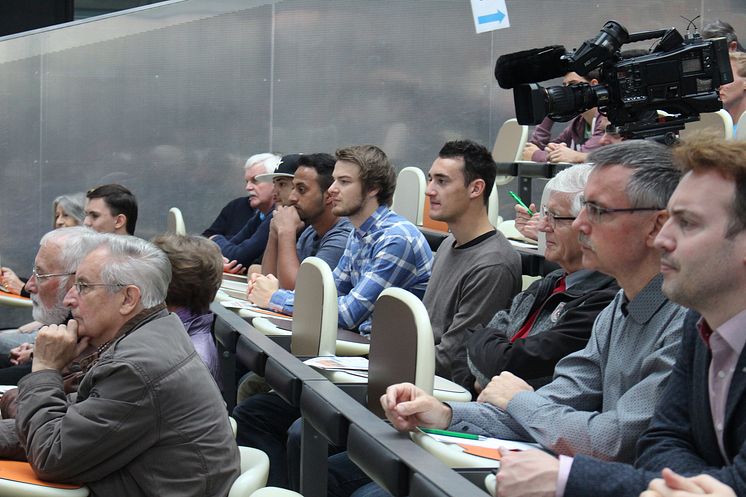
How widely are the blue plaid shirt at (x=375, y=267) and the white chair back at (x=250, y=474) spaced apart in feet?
4.33

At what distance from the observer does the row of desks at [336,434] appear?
192 cm

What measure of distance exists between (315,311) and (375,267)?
2.94 ft

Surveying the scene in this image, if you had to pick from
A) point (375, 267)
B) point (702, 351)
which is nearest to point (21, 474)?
point (702, 351)

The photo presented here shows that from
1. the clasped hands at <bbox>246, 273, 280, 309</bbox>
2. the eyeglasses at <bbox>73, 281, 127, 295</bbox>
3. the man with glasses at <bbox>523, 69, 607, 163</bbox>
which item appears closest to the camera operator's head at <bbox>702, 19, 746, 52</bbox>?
the man with glasses at <bbox>523, 69, 607, 163</bbox>

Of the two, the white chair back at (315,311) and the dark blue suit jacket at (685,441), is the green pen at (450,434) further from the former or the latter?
the white chair back at (315,311)

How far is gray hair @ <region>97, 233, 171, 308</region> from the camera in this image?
2633mm

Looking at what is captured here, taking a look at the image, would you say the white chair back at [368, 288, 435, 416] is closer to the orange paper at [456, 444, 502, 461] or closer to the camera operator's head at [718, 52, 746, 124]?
the orange paper at [456, 444, 502, 461]

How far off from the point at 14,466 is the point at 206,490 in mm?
498

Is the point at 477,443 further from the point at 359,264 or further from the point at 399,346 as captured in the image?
the point at 359,264

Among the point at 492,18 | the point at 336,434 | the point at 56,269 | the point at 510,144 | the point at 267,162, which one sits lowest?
the point at 336,434

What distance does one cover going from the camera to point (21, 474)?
94.7 inches

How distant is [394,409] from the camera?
2.14 m

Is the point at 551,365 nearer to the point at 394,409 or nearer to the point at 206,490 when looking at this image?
the point at 394,409

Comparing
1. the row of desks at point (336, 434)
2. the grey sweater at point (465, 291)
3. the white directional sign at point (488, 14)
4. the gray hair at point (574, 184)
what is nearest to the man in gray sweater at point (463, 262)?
the grey sweater at point (465, 291)
